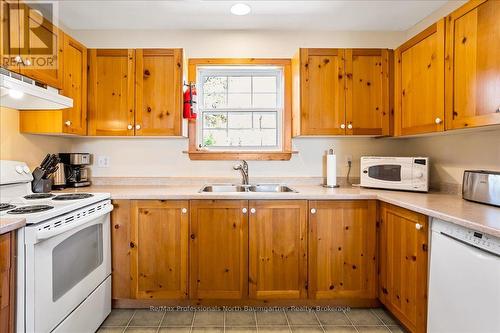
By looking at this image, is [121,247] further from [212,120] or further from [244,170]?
[212,120]

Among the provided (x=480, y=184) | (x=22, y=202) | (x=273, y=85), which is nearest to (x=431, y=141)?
(x=480, y=184)

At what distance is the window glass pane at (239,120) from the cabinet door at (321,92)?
1.96 feet

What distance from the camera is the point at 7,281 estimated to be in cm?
121

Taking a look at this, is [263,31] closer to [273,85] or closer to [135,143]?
[273,85]

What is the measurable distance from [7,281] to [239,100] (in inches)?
85.6

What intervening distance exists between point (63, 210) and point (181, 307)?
1172 millimetres

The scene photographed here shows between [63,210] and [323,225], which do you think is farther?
[323,225]

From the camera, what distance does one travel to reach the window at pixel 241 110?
275 cm

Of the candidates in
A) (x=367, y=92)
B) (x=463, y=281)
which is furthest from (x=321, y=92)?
(x=463, y=281)

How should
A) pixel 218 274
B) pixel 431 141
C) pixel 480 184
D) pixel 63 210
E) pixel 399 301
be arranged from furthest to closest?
1. pixel 431 141
2. pixel 218 274
3. pixel 399 301
4. pixel 480 184
5. pixel 63 210

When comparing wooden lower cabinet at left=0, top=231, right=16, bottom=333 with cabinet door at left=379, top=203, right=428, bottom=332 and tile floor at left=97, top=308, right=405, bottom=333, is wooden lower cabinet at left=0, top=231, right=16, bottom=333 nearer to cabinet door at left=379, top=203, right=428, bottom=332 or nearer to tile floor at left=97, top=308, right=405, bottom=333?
tile floor at left=97, top=308, right=405, bottom=333

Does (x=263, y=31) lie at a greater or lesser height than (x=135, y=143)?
greater

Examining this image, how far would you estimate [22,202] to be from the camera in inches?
66.9

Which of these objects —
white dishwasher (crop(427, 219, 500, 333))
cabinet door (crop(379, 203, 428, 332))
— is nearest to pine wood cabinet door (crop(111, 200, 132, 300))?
cabinet door (crop(379, 203, 428, 332))
